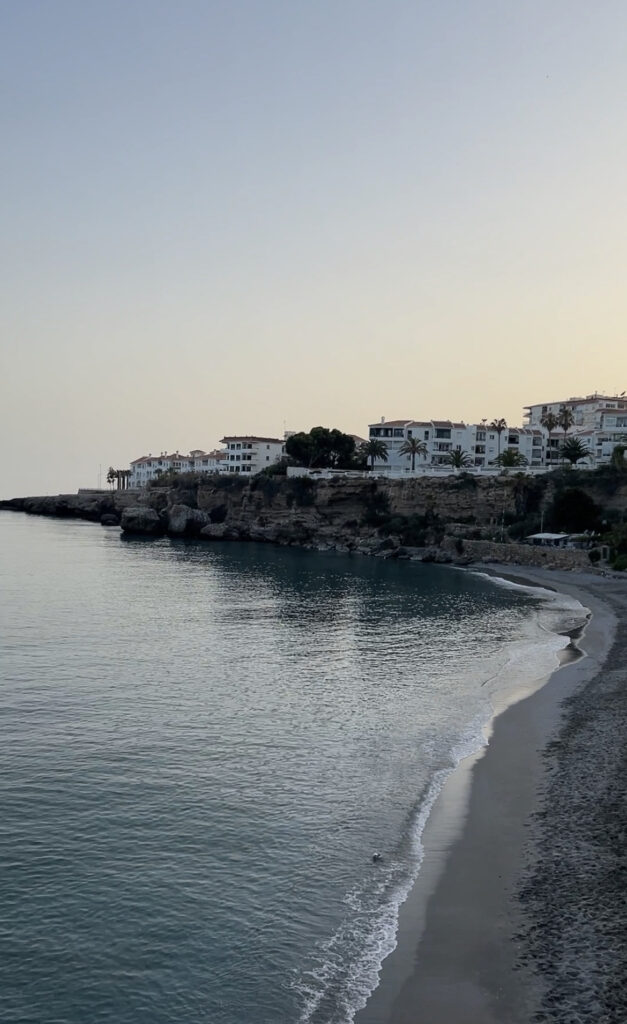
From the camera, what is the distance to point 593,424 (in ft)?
490

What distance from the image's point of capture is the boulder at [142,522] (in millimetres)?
135000

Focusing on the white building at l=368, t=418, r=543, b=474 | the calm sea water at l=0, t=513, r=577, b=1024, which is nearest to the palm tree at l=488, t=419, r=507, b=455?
the white building at l=368, t=418, r=543, b=474

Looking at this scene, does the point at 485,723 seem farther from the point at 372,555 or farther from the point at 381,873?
the point at 372,555

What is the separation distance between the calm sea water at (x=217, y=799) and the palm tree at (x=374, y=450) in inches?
3874

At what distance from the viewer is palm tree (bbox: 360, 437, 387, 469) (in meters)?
147

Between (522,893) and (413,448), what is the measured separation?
129717 millimetres

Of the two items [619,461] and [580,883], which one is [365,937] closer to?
[580,883]

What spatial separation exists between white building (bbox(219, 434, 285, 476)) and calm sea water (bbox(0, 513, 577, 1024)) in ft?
401

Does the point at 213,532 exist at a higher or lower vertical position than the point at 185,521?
lower

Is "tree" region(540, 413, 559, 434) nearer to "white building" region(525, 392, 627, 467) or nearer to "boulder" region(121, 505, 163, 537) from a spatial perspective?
"white building" region(525, 392, 627, 467)

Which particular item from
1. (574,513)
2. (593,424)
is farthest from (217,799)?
(593,424)

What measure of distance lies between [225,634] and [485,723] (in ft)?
68.0

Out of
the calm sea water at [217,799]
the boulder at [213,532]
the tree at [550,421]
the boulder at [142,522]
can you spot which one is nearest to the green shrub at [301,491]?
the boulder at [213,532]

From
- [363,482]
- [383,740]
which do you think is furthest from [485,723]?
[363,482]
